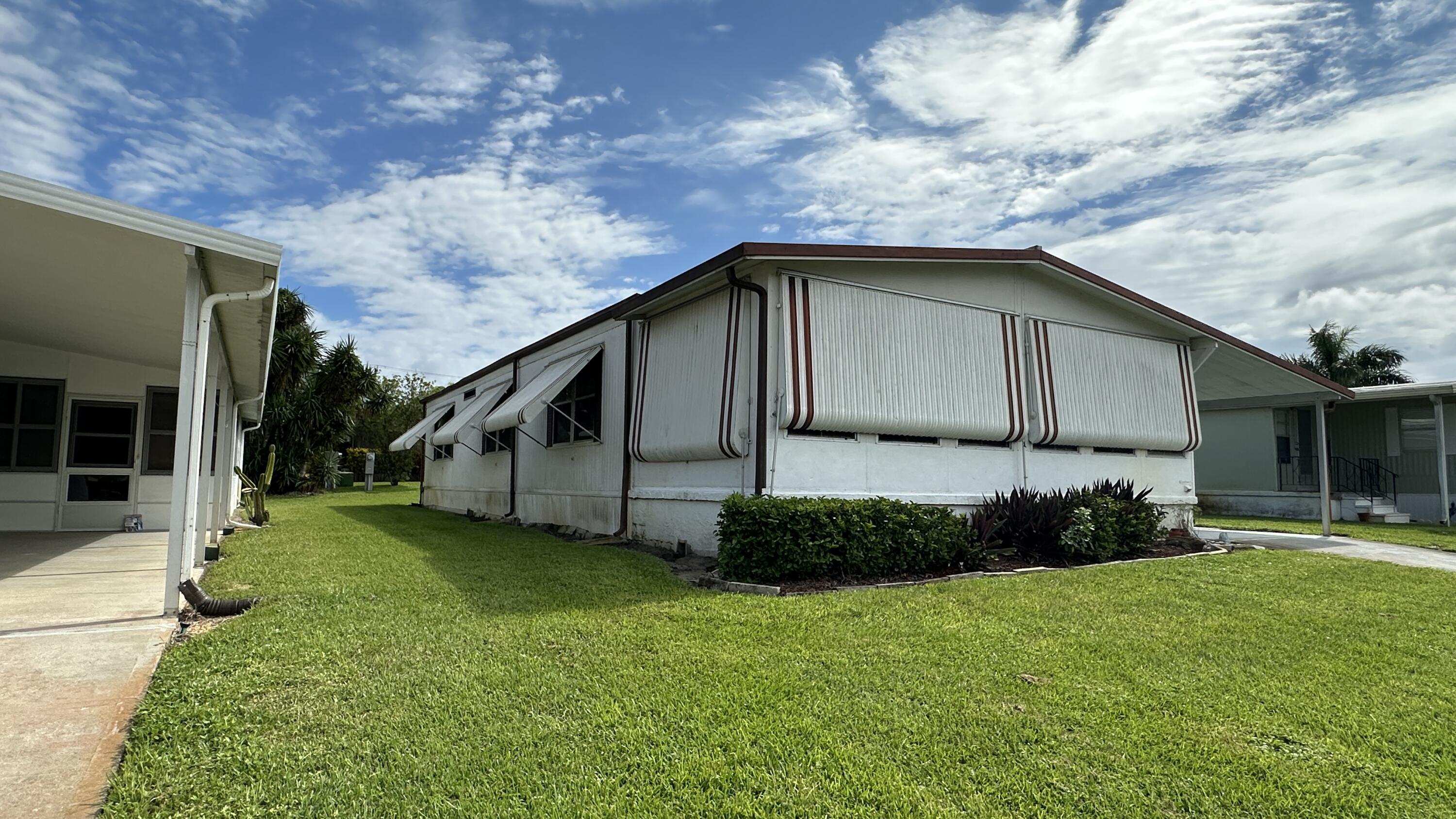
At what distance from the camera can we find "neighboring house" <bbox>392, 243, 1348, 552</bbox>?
8.45 m

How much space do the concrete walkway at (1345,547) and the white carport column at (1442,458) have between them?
5.39 meters

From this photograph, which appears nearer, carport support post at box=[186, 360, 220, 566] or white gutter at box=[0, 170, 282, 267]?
white gutter at box=[0, 170, 282, 267]

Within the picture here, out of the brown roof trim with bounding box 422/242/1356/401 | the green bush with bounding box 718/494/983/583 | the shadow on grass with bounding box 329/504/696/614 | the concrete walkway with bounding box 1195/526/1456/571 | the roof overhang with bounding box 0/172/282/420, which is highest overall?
the brown roof trim with bounding box 422/242/1356/401

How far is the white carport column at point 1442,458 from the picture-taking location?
15781mm

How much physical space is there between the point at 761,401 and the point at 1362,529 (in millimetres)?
13333

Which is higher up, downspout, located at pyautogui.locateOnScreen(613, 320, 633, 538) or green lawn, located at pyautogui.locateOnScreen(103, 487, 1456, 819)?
downspout, located at pyautogui.locateOnScreen(613, 320, 633, 538)

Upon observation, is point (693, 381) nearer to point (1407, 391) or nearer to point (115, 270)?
point (115, 270)

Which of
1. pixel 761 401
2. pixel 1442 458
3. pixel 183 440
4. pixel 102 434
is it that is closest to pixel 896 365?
pixel 761 401

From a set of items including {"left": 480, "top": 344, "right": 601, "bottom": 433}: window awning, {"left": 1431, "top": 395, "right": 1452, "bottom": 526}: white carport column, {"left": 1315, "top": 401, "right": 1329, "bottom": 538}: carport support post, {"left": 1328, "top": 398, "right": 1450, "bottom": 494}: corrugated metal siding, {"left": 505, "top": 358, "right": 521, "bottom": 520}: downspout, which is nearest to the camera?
{"left": 480, "top": 344, "right": 601, "bottom": 433}: window awning

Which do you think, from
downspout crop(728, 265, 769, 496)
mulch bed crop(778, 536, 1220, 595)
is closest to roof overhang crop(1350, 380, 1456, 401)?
mulch bed crop(778, 536, 1220, 595)

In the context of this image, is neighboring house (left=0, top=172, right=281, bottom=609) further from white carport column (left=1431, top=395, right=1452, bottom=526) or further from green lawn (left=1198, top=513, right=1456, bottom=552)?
white carport column (left=1431, top=395, right=1452, bottom=526)

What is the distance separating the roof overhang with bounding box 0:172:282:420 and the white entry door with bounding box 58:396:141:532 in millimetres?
1617

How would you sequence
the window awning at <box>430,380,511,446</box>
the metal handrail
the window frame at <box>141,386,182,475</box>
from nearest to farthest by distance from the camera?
the window frame at <box>141,386,182,475</box>
the window awning at <box>430,380,511,446</box>
the metal handrail

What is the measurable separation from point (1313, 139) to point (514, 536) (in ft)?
40.2
